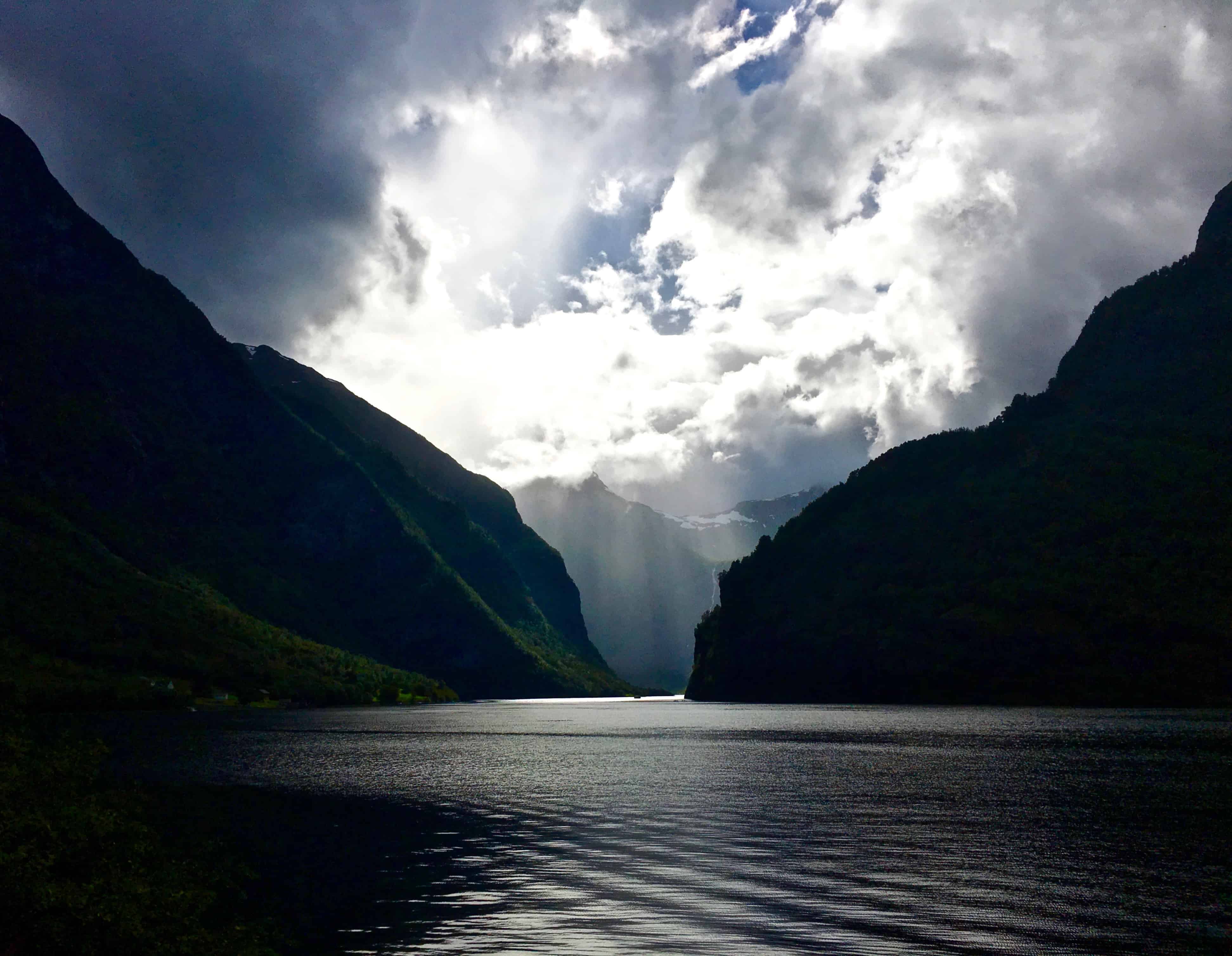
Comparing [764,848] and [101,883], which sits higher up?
[101,883]

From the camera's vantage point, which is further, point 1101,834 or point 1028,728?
point 1028,728

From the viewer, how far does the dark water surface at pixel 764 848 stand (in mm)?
34969

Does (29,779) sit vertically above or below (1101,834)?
above

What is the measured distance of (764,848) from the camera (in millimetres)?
52500

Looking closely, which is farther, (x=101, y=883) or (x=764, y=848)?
(x=764, y=848)

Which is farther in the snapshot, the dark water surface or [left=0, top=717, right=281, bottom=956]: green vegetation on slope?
the dark water surface

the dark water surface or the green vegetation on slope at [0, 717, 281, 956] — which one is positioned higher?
the green vegetation on slope at [0, 717, 281, 956]

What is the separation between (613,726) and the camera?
197 metres

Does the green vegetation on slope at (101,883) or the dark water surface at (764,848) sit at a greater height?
the green vegetation on slope at (101,883)

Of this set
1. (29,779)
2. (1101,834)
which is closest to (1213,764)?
(1101,834)

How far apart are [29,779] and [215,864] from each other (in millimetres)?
11308

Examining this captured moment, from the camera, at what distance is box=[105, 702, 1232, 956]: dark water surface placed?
34969mm

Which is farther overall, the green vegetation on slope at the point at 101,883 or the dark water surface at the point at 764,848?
the dark water surface at the point at 764,848

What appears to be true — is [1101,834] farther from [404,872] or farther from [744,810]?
[404,872]
